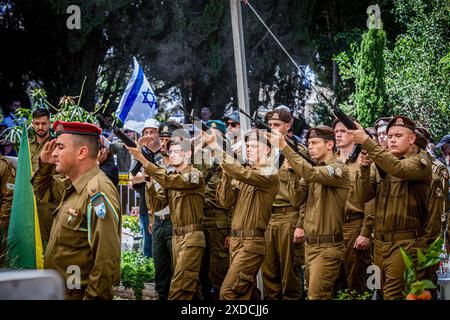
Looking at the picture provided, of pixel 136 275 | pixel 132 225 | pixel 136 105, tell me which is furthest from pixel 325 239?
pixel 136 105

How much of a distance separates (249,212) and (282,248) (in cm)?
89

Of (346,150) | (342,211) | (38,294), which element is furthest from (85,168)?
(346,150)

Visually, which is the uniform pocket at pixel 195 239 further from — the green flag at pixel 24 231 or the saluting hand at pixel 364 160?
the green flag at pixel 24 231

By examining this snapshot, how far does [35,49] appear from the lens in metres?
21.5

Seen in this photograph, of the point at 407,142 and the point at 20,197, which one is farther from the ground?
→ the point at 407,142

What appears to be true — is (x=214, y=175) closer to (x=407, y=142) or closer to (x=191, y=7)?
(x=407, y=142)

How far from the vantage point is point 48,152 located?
266 inches

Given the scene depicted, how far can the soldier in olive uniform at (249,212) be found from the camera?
25.4 ft

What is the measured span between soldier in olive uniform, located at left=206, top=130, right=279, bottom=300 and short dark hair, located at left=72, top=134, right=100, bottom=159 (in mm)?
2179

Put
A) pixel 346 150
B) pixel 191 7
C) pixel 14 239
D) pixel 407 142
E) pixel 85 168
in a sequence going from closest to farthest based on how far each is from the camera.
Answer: pixel 85 168
pixel 14 239
pixel 407 142
pixel 346 150
pixel 191 7

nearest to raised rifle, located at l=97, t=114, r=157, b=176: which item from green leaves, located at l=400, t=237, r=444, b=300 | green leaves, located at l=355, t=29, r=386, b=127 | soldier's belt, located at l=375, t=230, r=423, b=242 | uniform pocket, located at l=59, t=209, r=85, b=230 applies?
uniform pocket, located at l=59, t=209, r=85, b=230

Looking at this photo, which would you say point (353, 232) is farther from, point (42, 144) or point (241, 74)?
point (42, 144)

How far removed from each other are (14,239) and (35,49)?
16200 mm

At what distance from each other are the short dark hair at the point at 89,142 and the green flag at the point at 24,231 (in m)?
0.95
